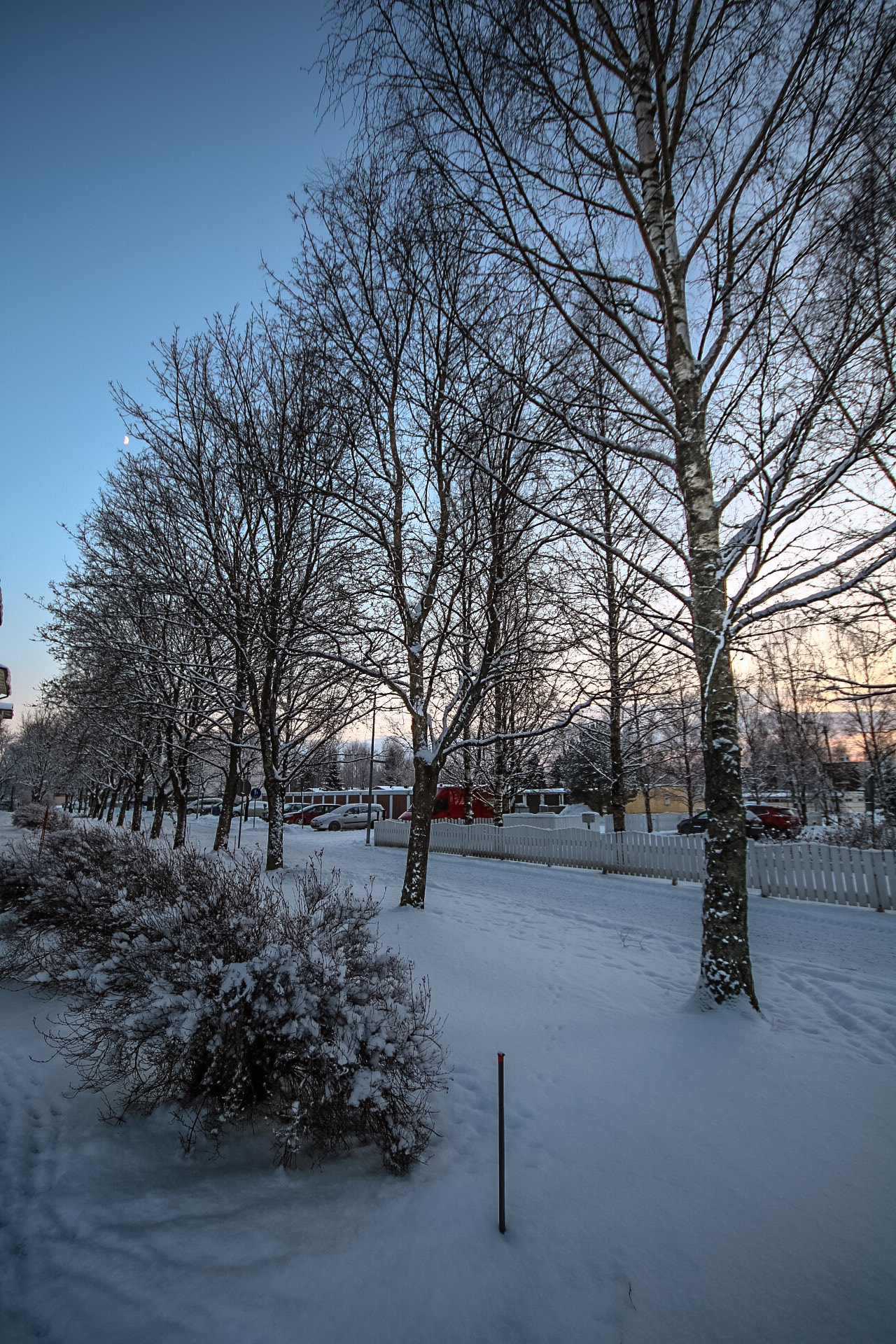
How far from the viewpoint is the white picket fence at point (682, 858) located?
31.7 feet

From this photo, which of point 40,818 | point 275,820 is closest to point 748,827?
point 275,820

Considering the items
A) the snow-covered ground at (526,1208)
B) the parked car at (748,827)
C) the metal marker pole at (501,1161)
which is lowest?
the snow-covered ground at (526,1208)

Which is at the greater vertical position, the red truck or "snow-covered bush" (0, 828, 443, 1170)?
the red truck

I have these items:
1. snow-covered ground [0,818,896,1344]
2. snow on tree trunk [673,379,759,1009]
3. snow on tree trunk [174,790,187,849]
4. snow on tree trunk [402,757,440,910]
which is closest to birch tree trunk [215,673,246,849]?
snow on tree trunk [174,790,187,849]

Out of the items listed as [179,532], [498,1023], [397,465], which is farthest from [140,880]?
[179,532]

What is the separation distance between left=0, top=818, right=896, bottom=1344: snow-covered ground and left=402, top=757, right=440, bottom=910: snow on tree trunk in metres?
3.99

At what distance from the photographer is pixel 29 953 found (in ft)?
17.8

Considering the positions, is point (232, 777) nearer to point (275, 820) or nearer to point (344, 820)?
point (275, 820)

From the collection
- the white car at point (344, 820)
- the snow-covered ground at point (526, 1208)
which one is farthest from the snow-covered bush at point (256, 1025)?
the white car at point (344, 820)

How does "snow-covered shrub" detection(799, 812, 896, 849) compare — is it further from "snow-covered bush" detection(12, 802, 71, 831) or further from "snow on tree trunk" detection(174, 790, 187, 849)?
"snow on tree trunk" detection(174, 790, 187, 849)

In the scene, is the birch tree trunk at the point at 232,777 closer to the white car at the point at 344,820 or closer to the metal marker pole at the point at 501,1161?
the metal marker pole at the point at 501,1161

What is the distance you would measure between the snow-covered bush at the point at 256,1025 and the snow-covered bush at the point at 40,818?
10.3 metres

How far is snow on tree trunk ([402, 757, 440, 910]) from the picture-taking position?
8.83 meters

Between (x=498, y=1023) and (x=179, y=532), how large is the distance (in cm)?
1190
